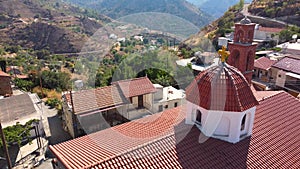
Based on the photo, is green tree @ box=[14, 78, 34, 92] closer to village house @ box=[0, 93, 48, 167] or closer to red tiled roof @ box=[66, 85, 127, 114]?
village house @ box=[0, 93, 48, 167]

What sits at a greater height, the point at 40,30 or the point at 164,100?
the point at 40,30

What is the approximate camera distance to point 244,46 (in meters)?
14.6

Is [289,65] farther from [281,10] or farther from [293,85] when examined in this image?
[281,10]

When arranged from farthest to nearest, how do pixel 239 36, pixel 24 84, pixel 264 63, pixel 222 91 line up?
pixel 24 84, pixel 264 63, pixel 239 36, pixel 222 91

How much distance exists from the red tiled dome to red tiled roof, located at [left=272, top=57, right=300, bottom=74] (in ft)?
62.1

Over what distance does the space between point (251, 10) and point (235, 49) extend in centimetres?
5779

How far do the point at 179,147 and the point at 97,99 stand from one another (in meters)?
10.7

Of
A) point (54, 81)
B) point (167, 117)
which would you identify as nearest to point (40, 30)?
point (54, 81)

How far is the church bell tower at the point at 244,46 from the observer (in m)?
14.8

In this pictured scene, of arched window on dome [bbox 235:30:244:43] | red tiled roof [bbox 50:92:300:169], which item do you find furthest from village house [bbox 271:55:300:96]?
red tiled roof [bbox 50:92:300:169]

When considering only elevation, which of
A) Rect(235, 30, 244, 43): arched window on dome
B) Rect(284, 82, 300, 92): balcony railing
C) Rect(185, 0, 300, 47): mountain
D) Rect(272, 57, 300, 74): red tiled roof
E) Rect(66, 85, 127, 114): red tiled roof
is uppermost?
Rect(185, 0, 300, 47): mountain

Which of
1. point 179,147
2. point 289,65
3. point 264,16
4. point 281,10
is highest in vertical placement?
point 281,10

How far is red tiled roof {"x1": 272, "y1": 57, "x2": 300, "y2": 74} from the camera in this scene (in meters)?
24.8

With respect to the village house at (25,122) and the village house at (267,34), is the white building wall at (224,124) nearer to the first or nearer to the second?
the village house at (25,122)
